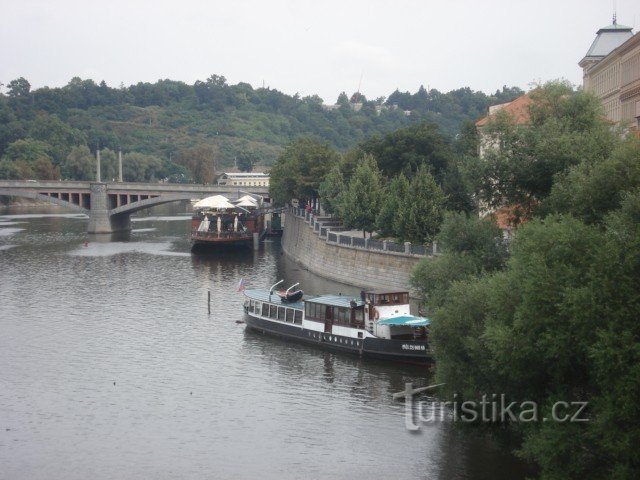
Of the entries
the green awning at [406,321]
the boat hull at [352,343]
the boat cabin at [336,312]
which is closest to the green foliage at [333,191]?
the boat hull at [352,343]

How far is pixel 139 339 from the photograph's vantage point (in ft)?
171

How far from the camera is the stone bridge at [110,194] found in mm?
119562

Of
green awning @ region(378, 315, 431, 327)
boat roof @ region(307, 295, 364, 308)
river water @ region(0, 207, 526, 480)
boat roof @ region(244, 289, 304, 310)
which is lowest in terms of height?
river water @ region(0, 207, 526, 480)

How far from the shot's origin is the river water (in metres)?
32.9

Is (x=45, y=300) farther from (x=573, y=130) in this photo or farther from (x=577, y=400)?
(x=577, y=400)

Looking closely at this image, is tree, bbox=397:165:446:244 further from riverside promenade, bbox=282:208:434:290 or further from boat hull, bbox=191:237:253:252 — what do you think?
boat hull, bbox=191:237:253:252

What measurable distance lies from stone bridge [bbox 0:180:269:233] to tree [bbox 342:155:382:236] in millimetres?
40601

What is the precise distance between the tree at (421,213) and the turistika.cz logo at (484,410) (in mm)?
27244

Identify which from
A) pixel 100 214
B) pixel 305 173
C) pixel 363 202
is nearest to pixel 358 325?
pixel 363 202

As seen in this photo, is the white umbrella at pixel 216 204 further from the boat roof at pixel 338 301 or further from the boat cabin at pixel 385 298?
the boat cabin at pixel 385 298

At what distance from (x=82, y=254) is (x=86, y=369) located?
49399 millimetres

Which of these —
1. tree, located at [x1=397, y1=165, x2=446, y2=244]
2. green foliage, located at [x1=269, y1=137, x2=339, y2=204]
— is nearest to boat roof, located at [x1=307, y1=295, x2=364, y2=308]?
tree, located at [x1=397, y1=165, x2=446, y2=244]

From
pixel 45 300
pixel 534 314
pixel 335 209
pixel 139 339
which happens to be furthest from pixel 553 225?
pixel 335 209

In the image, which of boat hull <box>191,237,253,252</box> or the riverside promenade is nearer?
the riverside promenade
